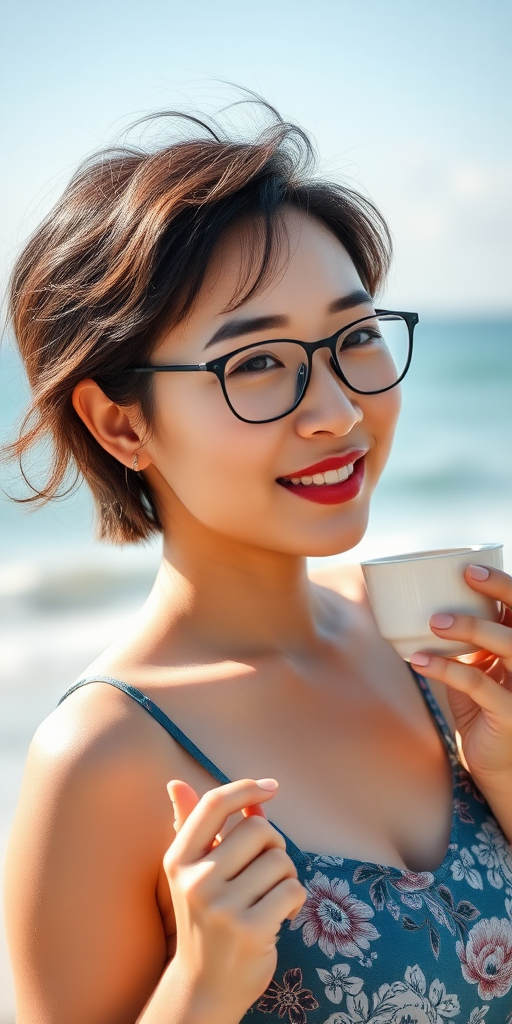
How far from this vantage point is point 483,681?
5.31ft

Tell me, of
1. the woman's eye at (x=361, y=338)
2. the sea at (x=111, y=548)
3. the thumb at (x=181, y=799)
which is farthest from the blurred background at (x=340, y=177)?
the thumb at (x=181, y=799)

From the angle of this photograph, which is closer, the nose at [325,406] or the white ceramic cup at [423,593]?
the white ceramic cup at [423,593]

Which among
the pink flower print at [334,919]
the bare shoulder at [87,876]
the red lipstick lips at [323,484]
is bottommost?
the pink flower print at [334,919]

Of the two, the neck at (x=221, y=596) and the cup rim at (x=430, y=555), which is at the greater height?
the cup rim at (x=430, y=555)

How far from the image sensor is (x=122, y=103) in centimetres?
1051

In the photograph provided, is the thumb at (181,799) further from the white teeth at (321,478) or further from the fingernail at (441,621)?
the white teeth at (321,478)

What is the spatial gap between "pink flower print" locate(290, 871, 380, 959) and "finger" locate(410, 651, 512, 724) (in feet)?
1.18

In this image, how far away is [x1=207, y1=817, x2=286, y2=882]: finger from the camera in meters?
1.19

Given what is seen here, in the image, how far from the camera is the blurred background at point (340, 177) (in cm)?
599

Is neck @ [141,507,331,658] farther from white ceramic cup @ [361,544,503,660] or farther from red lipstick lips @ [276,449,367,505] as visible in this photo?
white ceramic cup @ [361,544,503,660]

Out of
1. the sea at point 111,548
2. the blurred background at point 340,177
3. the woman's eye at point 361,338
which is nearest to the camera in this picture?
the woman's eye at point 361,338

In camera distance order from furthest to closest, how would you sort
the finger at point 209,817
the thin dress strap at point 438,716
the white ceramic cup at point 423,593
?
the thin dress strap at point 438,716, the white ceramic cup at point 423,593, the finger at point 209,817

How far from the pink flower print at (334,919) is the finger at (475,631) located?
1.40ft

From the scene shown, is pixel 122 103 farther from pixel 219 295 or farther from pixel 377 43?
pixel 219 295
